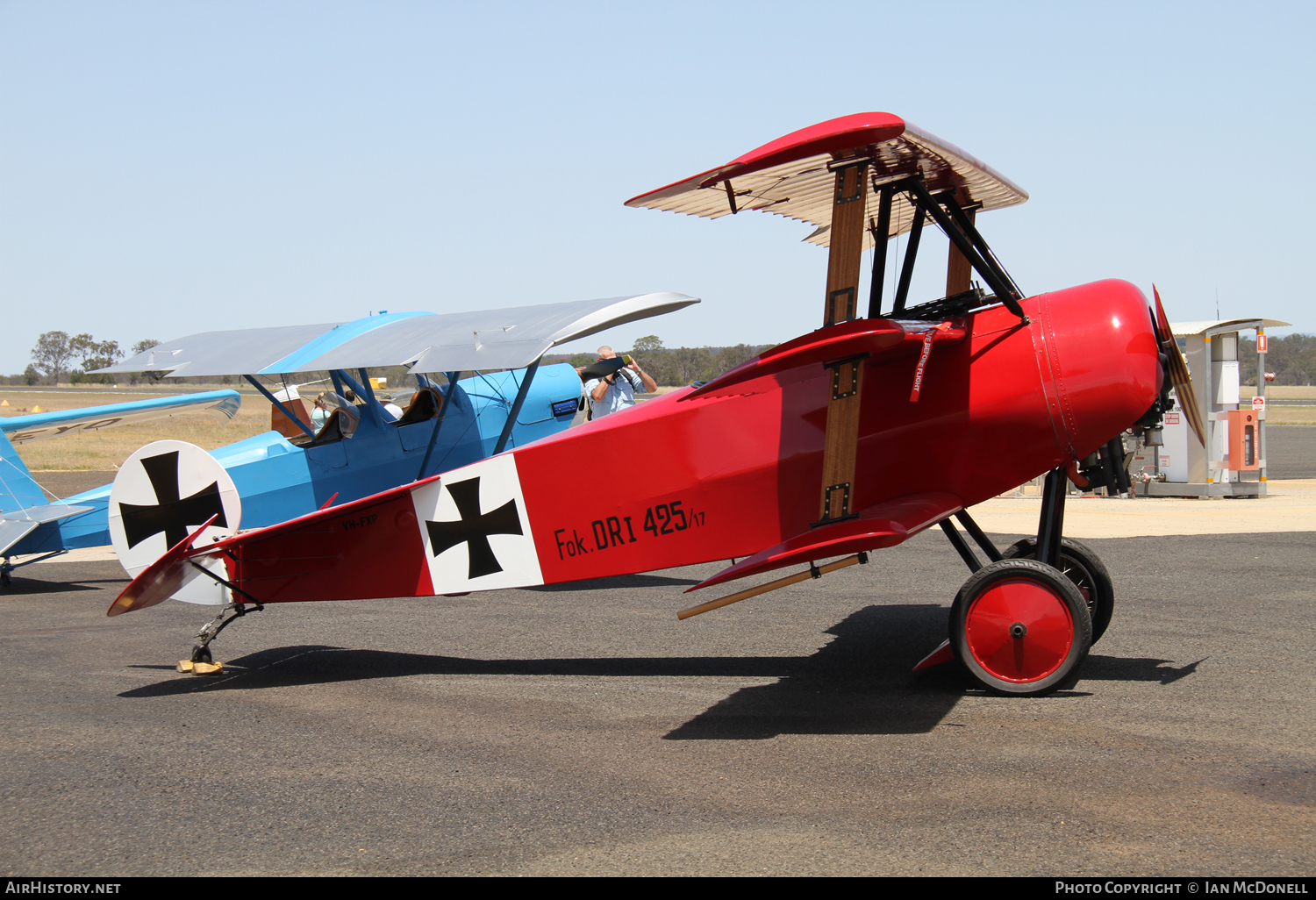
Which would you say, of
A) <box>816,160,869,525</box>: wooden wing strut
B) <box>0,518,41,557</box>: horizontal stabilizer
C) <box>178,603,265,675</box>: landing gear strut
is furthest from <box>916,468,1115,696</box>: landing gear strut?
<box>0,518,41,557</box>: horizontal stabilizer

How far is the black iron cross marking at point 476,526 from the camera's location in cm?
667

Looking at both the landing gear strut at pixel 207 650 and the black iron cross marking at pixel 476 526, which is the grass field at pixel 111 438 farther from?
the black iron cross marking at pixel 476 526

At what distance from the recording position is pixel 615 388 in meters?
11.7

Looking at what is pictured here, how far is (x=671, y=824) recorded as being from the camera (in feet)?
13.4

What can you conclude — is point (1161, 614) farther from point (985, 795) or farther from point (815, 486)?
point (985, 795)

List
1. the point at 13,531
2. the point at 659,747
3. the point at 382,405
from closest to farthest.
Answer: the point at 659,747 < the point at 382,405 < the point at 13,531

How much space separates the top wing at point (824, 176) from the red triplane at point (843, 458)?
0.8 inches

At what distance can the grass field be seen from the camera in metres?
28.5

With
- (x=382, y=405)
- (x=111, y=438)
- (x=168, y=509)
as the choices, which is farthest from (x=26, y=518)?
(x=111, y=438)

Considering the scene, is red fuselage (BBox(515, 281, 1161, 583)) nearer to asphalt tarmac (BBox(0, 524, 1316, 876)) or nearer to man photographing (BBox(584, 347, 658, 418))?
asphalt tarmac (BBox(0, 524, 1316, 876))

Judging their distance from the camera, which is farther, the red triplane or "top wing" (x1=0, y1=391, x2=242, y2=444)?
"top wing" (x1=0, y1=391, x2=242, y2=444)

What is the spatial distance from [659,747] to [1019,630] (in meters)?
2.16

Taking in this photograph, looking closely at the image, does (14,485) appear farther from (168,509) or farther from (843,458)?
(843,458)

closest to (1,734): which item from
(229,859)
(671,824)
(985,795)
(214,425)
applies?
(229,859)
